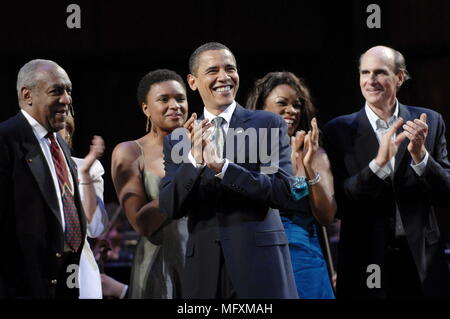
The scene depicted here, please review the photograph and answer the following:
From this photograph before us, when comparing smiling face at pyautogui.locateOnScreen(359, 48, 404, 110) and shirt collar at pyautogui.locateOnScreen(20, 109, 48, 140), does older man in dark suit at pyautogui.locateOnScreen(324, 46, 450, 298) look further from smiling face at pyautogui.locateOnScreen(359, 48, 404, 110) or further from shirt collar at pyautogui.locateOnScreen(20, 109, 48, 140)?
shirt collar at pyautogui.locateOnScreen(20, 109, 48, 140)

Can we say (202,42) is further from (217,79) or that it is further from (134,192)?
(217,79)

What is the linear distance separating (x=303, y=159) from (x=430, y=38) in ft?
4.45

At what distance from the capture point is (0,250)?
2678mm

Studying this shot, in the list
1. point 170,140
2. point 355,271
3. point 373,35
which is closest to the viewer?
point 170,140

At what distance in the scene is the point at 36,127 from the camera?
288cm

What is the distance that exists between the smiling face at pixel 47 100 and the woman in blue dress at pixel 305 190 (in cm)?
83

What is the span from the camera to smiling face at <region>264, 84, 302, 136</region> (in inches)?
128

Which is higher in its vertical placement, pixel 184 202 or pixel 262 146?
pixel 262 146

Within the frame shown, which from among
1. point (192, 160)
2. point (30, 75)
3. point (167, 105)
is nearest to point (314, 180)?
point (192, 160)

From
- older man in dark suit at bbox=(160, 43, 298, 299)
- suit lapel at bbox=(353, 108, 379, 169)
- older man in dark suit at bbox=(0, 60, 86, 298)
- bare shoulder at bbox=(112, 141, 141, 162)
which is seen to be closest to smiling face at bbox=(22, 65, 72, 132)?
older man in dark suit at bbox=(0, 60, 86, 298)

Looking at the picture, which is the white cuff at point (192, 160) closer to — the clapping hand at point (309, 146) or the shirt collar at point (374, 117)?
the clapping hand at point (309, 146)

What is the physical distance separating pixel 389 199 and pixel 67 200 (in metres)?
1.21

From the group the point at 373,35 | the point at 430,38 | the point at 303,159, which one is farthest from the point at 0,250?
the point at 430,38
